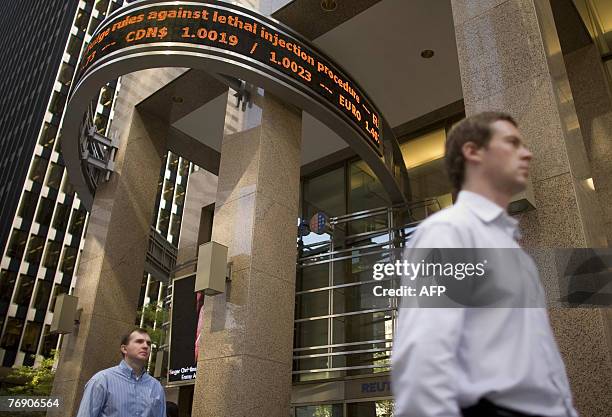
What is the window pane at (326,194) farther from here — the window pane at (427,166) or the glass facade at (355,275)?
the window pane at (427,166)

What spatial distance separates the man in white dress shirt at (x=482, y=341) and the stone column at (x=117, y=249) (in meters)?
9.61

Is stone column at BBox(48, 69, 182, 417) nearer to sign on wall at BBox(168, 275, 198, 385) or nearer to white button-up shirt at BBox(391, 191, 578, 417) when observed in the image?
sign on wall at BBox(168, 275, 198, 385)

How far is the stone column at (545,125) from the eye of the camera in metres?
4.11

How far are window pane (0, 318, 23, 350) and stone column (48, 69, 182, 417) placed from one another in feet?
146

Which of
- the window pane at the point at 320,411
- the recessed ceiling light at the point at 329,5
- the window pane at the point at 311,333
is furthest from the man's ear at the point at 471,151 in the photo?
the window pane at the point at 311,333

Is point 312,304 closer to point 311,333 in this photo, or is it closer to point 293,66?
point 311,333

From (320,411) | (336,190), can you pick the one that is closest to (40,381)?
(336,190)

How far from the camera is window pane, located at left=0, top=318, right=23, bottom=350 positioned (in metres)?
47.9

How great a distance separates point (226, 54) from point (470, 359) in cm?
728

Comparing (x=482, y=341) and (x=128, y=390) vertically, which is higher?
(x=128, y=390)

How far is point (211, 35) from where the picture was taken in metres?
7.93

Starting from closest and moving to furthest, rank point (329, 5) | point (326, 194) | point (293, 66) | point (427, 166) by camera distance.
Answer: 1. point (293, 66)
2. point (329, 5)
3. point (427, 166)
4. point (326, 194)

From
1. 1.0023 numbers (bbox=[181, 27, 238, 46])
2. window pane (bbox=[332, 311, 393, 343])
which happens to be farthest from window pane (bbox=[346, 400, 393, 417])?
1.0023 numbers (bbox=[181, 27, 238, 46])

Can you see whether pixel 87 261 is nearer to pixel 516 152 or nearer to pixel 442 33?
pixel 442 33
